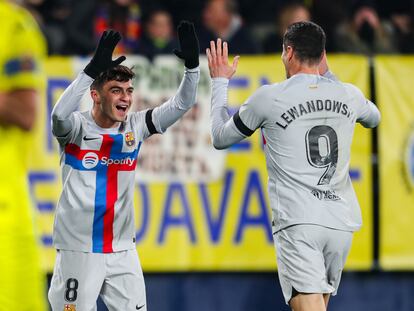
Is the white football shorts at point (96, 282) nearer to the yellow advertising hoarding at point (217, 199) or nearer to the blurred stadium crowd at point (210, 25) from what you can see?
the yellow advertising hoarding at point (217, 199)

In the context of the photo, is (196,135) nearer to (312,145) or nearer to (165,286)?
(165,286)

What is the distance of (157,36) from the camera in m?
10.2

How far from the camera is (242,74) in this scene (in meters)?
9.11

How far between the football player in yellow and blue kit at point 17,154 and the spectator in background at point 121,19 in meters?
6.06

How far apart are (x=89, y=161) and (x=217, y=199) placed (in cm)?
265

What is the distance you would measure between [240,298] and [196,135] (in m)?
1.41

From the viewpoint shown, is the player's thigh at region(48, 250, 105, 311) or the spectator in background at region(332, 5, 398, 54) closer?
the player's thigh at region(48, 250, 105, 311)

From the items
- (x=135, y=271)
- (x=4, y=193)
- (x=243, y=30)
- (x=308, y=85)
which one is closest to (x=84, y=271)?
(x=135, y=271)

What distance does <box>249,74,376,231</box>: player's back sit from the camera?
6059 mm

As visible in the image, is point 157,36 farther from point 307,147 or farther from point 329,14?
point 307,147

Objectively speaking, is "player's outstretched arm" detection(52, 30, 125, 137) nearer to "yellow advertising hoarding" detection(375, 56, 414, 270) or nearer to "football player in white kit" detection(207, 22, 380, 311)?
"football player in white kit" detection(207, 22, 380, 311)

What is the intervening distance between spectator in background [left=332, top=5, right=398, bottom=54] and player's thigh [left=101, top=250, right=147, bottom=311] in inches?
177

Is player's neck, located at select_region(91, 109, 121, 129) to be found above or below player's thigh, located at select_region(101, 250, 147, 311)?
above

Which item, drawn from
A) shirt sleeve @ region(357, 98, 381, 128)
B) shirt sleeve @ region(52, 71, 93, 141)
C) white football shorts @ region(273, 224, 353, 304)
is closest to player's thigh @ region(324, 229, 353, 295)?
white football shorts @ region(273, 224, 353, 304)
